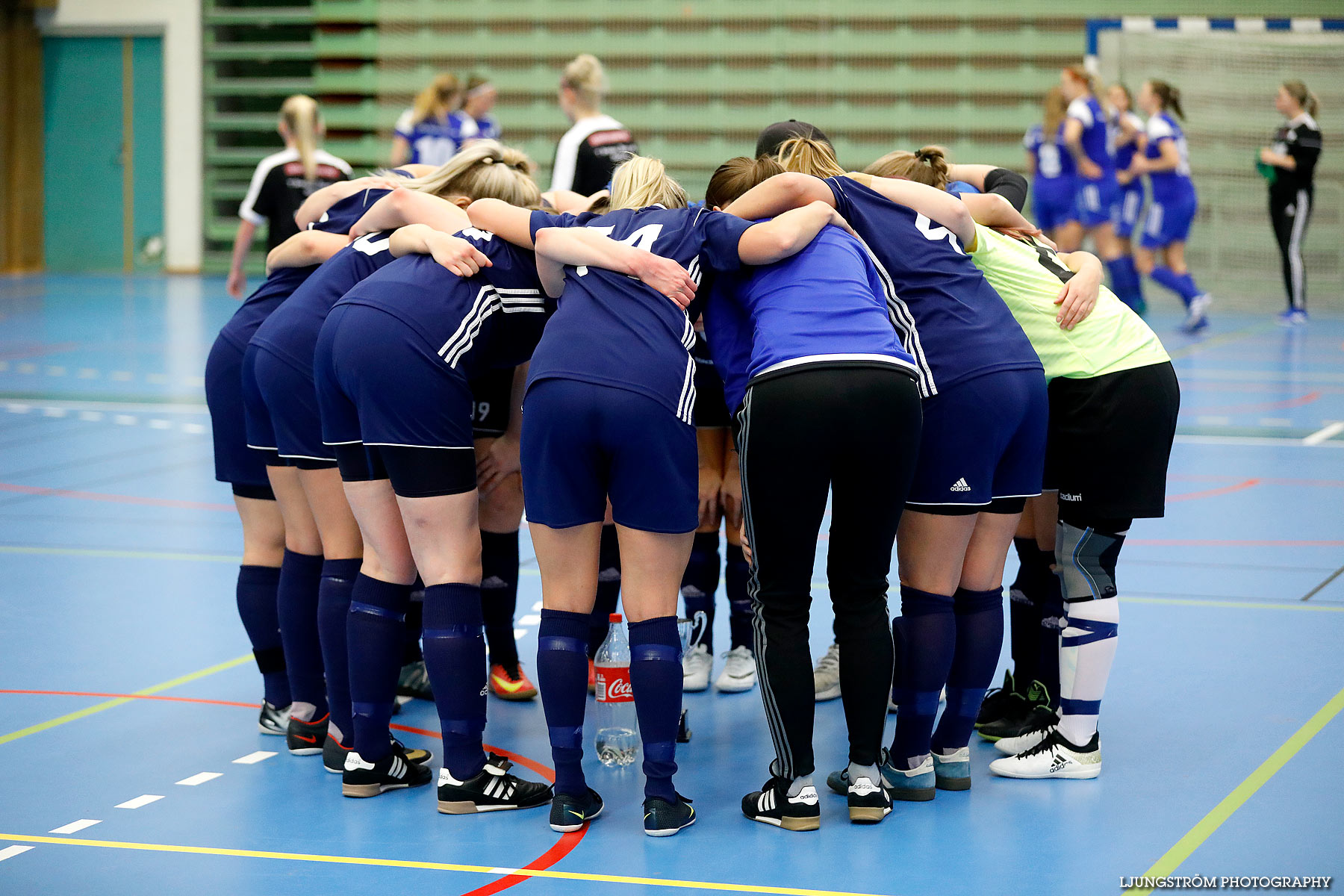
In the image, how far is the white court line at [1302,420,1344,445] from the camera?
8016 millimetres

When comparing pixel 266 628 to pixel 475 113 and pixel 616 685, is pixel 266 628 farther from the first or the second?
pixel 475 113

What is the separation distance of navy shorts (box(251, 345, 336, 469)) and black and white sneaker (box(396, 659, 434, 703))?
0.89 meters

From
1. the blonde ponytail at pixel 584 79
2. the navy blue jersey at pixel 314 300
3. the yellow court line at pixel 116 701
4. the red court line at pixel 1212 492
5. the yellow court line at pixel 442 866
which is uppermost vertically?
the blonde ponytail at pixel 584 79

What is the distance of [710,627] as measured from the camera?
4.43 m

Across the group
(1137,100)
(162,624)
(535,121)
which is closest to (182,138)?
(535,121)

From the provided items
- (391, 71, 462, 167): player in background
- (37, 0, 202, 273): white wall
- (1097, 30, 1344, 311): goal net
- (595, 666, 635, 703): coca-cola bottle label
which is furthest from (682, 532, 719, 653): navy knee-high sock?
(37, 0, 202, 273): white wall

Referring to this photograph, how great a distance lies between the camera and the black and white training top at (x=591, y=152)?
8633 mm

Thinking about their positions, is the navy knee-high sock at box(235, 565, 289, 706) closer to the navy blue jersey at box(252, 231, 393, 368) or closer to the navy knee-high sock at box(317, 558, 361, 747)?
the navy knee-high sock at box(317, 558, 361, 747)

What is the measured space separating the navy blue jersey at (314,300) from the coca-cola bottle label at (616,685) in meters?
1.14

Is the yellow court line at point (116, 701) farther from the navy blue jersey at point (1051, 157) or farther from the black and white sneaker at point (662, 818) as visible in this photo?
the navy blue jersey at point (1051, 157)

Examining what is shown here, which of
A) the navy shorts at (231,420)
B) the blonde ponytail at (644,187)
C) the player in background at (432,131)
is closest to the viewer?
the blonde ponytail at (644,187)

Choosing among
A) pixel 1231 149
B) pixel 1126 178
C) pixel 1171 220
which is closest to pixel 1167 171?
pixel 1171 220

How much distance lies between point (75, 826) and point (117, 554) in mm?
2771

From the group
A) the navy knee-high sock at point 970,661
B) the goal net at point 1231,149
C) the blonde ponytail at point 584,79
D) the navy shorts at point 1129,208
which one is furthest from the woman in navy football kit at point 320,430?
the goal net at point 1231,149
